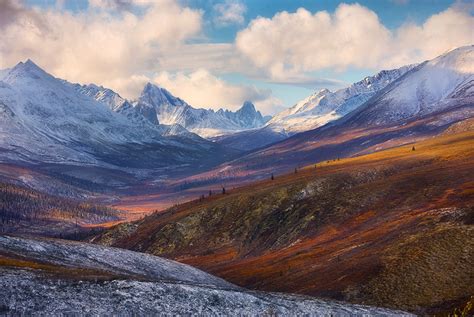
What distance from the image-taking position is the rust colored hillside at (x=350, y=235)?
65875mm

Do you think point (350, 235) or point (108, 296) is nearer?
point (108, 296)

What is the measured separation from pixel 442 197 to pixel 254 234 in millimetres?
52735

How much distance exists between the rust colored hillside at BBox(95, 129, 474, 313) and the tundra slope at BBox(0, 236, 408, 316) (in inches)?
506

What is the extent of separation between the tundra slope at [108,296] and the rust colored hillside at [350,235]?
12865 mm

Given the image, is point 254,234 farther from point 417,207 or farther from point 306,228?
point 417,207

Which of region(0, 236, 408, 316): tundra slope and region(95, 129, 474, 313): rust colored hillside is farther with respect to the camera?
region(95, 129, 474, 313): rust colored hillside

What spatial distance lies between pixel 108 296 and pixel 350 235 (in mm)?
73783

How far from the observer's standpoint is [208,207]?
570 ft

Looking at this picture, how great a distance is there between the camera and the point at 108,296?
137 feet

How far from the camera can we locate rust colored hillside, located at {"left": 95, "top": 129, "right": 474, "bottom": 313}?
65875 mm

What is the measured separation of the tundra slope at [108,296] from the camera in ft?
130

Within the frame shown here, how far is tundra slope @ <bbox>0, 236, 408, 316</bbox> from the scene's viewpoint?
39531mm

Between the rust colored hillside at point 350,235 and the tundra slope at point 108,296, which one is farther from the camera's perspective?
the rust colored hillside at point 350,235

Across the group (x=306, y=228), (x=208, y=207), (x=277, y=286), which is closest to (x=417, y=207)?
(x=306, y=228)
